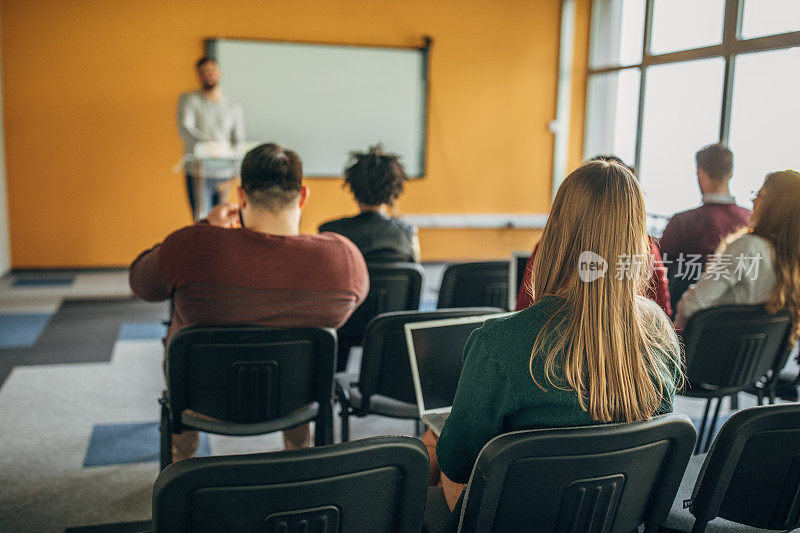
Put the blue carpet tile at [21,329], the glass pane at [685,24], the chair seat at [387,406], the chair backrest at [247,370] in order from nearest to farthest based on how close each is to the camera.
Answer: the chair backrest at [247,370]
the chair seat at [387,406]
the blue carpet tile at [21,329]
the glass pane at [685,24]

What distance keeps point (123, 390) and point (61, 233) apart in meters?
3.40

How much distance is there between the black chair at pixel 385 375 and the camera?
2.15m

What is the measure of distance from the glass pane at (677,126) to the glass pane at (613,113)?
0.25 meters

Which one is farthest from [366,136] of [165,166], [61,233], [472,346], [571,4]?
[472,346]

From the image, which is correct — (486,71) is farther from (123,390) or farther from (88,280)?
(123,390)

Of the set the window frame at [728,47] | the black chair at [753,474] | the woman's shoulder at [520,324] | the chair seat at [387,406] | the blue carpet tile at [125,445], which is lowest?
the blue carpet tile at [125,445]

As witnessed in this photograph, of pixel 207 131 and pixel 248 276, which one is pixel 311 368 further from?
pixel 207 131

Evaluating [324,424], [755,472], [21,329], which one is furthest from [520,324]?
[21,329]

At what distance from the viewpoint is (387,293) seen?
2736 mm

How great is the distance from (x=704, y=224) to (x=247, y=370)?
2305 millimetres

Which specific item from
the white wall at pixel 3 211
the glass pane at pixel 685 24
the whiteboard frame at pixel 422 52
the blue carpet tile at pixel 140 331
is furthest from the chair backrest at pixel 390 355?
the white wall at pixel 3 211

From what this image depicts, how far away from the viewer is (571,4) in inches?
276

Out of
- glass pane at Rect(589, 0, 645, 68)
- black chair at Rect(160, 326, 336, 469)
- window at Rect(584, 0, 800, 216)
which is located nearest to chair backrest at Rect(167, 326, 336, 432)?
black chair at Rect(160, 326, 336, 469)

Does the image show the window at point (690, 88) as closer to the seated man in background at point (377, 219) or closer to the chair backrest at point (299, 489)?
the seated man in background at point (377, 219)
